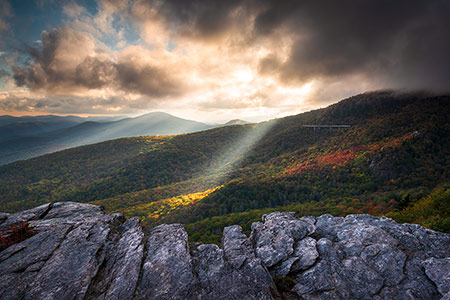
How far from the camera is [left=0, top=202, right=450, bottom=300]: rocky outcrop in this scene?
389 inches

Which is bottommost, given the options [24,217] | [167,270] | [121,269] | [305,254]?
[305,254]

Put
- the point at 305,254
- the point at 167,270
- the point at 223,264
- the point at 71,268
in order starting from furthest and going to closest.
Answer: the point at 305,254
the point at 223,264
the point at 167,270
the point at 71,268

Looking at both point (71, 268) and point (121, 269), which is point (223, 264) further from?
point (71, 268)

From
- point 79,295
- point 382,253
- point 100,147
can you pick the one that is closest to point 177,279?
point 79,295

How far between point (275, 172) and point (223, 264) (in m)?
88.7

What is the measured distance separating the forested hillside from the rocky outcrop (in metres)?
19.2

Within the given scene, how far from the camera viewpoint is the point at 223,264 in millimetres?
12078

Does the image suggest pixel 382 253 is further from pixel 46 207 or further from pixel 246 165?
pixel 246 165

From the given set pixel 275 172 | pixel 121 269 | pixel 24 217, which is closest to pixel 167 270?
pixel 121 269

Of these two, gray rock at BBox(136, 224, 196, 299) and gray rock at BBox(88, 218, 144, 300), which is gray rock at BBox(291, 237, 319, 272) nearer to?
gray rock at BBox(136, 224, 196, 299)

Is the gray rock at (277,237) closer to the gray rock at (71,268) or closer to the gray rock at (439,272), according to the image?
the gray rock at (439,272)

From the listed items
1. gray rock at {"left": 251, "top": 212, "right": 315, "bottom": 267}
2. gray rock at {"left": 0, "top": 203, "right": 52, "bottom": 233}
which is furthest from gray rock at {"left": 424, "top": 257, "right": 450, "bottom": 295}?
gray rock at {"left": 0, "top": 203, "right": 52, "bottom": 233}

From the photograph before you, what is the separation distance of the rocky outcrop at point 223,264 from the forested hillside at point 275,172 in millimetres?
19197

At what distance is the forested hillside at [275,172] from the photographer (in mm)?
60719
